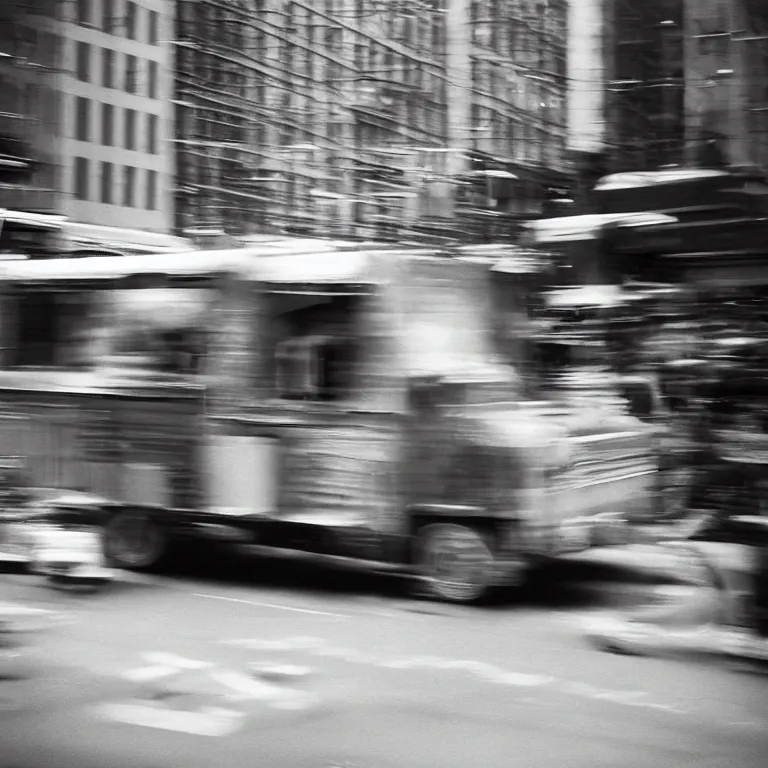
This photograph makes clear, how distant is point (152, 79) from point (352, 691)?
374 cm

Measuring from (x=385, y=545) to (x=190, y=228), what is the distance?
221 cm

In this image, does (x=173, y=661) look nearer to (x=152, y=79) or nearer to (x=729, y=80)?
(x=729, y=80)

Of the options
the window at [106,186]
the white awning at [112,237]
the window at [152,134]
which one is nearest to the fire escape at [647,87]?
the window at [152,134]

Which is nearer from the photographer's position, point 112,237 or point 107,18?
point 107,18

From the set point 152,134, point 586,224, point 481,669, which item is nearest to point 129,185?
point 152,134

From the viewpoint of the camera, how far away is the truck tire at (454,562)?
5805 mm

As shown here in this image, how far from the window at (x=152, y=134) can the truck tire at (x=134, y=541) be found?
78.9 inches

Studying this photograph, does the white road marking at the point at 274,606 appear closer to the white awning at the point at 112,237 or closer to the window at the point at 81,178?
the window at the point at 81,178

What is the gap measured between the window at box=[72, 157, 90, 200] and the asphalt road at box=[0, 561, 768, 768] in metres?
1.75

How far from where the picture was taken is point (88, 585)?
6.40 metres

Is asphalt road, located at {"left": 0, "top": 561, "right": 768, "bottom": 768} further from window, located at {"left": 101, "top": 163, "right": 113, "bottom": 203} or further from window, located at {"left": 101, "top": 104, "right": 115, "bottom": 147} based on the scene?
window, located at {"left": 101, "top": 163, "right": 113, "bottom": 203}

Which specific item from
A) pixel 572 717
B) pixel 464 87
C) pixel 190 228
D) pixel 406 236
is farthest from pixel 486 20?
pixel 572 717

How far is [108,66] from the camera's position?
452 centimetres

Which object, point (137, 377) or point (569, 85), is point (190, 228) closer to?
point (137, 377)
